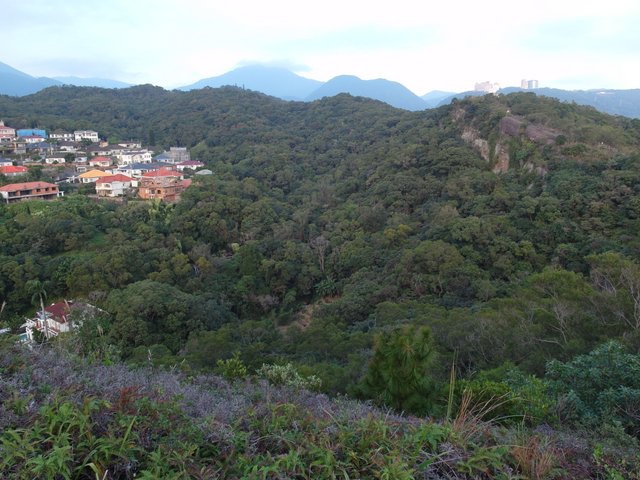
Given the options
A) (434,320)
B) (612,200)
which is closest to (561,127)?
(612,200)

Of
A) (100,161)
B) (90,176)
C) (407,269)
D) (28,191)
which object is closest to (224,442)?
(407,269)

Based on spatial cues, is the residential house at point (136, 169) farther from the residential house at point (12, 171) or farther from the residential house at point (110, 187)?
the residential house at point (12, 171)

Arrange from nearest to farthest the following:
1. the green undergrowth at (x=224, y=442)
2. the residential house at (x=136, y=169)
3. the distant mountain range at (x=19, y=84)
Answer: the green undergrowth at (x=224, y=442), the residential house at (x=136, y=169), the distant mountain range at (x=19, y=84)

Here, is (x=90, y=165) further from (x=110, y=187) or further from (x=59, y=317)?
(x=59, y=317)

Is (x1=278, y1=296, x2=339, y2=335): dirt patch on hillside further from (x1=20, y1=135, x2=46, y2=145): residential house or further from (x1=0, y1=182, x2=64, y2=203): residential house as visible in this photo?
(x1=20, y1=135, x2=46, y2=145): residential house

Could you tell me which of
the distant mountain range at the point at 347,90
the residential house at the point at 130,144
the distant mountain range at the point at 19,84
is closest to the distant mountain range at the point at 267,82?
the distant mountain range at the point at 347,90

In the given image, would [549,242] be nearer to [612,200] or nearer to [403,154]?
[612,200]

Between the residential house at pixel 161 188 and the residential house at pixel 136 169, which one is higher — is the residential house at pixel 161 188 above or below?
below

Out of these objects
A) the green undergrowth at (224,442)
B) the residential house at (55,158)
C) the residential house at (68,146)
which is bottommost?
the green undergrowth at (224,442)
